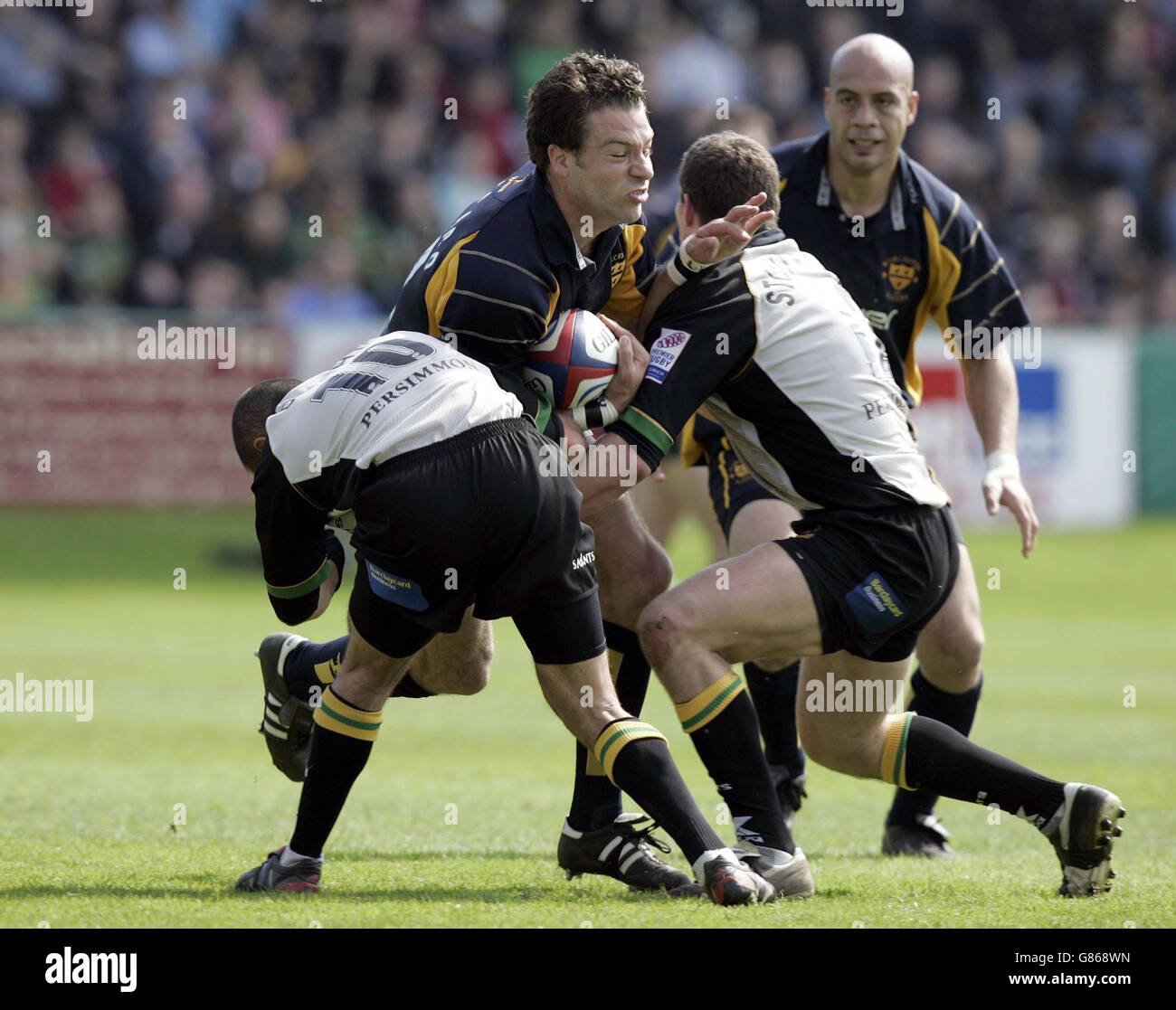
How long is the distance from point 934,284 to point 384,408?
2.73m

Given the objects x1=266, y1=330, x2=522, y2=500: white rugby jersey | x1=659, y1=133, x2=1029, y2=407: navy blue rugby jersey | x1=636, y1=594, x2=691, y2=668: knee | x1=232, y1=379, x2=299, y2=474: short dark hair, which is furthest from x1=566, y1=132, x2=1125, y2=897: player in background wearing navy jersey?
x1=659, y1=133, x2=1029, y2=407: navy blue rugby jersey

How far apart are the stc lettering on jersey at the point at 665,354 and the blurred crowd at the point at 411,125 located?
10592 millimetres

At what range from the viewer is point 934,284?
659cm

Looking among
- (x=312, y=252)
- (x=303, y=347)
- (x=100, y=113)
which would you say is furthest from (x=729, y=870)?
(x=100, y=113)

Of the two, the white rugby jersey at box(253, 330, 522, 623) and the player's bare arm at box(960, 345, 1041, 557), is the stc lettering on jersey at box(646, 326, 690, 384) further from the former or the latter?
the player's bare arm at box(960, 345, 1041, 557)

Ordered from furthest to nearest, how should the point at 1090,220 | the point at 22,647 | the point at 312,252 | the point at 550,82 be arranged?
the point at 1090,220 < the point at 312,252 < the point at 22,647 < the point at 550,82

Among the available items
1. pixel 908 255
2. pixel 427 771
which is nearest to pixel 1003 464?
pixel 908 255

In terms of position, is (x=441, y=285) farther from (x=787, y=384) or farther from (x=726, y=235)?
(x=787, y=384)

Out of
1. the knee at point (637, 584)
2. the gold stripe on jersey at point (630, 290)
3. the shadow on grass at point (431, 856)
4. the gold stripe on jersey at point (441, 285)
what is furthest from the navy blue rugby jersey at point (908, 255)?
the shadow on grass at point (431, 856)

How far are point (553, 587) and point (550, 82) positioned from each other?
146cm

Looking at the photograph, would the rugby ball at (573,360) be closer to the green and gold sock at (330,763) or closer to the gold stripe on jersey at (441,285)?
the gold stripe on jersey at (441,285)

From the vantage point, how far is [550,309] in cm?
487

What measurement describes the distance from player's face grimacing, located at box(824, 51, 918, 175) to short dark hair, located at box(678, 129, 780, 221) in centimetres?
126

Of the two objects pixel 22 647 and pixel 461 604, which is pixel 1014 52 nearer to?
pixel 22 647
